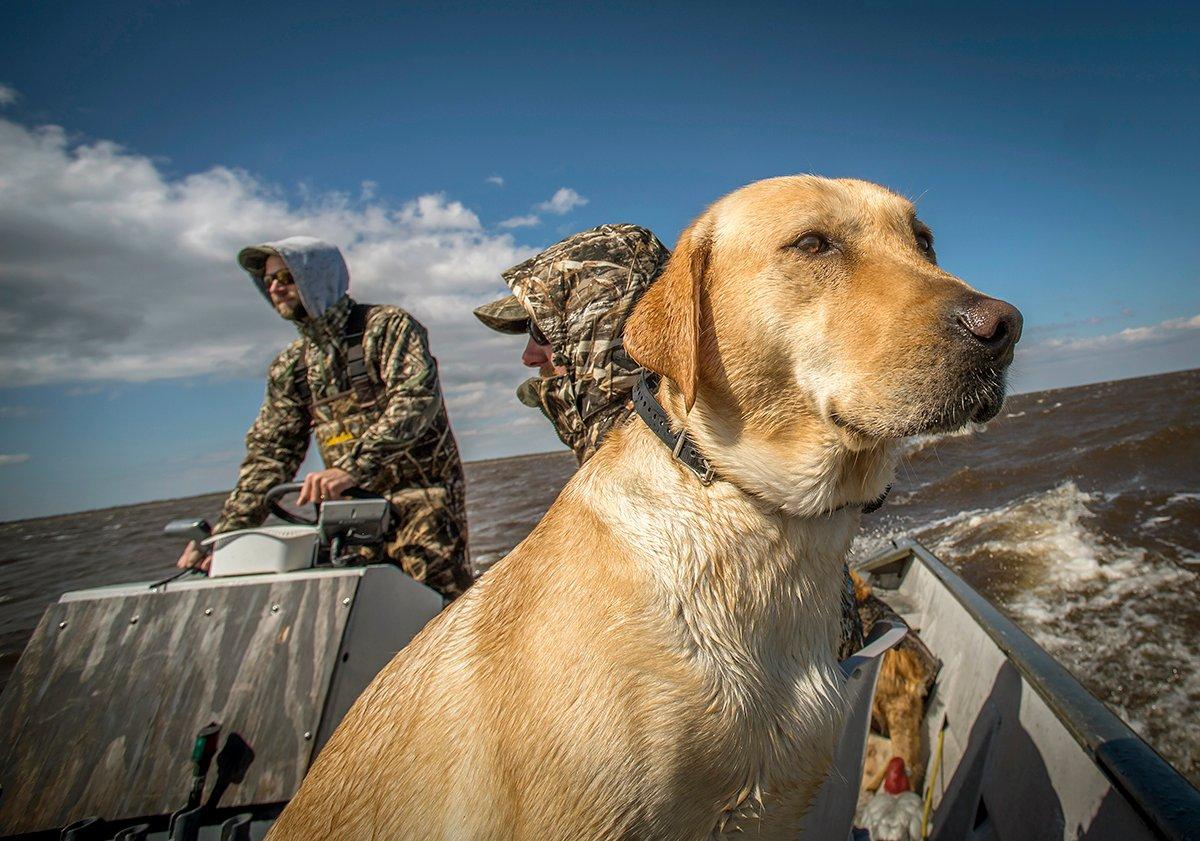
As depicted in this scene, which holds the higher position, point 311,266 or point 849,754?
point 311,266

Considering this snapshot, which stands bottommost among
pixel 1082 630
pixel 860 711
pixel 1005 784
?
pixel 1082 630

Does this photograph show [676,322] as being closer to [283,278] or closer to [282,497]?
[282,497]

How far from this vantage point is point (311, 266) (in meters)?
4.61

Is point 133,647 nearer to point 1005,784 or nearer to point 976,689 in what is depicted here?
point 1005,784

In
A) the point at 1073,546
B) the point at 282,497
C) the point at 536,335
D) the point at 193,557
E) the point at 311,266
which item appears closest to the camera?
the point at 536,335

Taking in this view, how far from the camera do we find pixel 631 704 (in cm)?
170

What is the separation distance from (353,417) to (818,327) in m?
3.79

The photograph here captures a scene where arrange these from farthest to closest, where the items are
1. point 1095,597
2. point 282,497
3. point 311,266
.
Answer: point 1095,597 → point 311,266 → point 282,497

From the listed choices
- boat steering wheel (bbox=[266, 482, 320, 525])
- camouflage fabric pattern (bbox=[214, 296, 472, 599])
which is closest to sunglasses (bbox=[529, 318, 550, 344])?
camouflage fabric pattern (bbox=[214, 296, 472, 599])

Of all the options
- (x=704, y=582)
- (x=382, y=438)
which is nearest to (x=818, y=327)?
(x=704, y=582)

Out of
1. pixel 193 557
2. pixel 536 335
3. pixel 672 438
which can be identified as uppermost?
pixel 536 335

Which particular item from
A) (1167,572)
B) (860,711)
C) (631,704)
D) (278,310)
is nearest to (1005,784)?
(860,711)

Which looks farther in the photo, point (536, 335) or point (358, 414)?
point (358, 414)

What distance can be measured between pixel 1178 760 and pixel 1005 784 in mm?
2563
